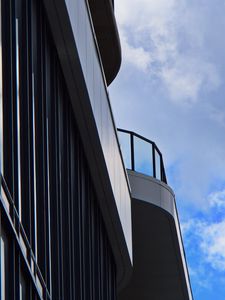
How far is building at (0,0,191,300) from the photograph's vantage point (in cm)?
2108

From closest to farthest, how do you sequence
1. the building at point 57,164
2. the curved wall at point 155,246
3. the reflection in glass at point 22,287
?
the building at point 57,164, the reflection in glass at point 22,287, the curved wall at point 155,246

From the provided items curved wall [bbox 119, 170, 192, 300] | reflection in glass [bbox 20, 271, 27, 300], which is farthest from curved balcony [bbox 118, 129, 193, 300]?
reflection in glass [bbox 20, 271, 27, 300]

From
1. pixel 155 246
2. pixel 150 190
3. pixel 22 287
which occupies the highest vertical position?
pixel 150 190

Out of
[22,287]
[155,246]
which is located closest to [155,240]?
[155,246]

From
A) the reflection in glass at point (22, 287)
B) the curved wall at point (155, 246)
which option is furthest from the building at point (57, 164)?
the curved wall at point (155, 246)

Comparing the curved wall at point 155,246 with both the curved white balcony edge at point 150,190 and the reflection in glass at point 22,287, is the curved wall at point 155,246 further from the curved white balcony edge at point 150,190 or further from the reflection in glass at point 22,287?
the reflection in glass at point 22,287

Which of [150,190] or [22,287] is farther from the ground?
[150,190]

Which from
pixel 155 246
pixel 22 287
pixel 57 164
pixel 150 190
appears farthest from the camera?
pixel 155 246

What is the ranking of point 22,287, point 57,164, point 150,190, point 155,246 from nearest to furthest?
point 22,287 → point 57,164 → point 150,190 → point 155,246

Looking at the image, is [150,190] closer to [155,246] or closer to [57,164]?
[155,246]

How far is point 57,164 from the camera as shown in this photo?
2581 cm

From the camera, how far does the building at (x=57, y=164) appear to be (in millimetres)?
21078

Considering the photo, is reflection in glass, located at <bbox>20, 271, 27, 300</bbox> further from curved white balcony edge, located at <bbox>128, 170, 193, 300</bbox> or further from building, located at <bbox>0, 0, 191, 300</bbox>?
curved white balcony edge, located at <bbox>128, 170, 193, 300</bbox>

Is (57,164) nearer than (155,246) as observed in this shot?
Yes
